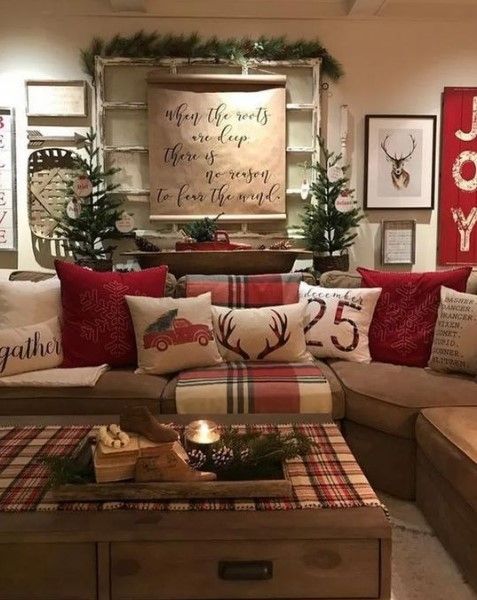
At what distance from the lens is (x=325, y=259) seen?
3893 millimetres

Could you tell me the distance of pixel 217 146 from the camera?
403 centimetres

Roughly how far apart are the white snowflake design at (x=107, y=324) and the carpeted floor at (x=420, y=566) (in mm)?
1335

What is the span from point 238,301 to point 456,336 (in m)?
1.00

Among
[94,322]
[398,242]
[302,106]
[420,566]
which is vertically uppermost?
[302,106]

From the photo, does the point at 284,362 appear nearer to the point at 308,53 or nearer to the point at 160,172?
the point at 160,172

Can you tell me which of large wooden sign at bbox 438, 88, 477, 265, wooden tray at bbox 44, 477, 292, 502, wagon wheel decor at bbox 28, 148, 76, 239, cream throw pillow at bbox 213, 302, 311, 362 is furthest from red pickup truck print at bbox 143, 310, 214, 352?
large wooden sign at bbox 438, 88, 477, 265

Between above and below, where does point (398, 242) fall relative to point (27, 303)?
above

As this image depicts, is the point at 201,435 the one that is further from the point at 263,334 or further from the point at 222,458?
the point at 263,334

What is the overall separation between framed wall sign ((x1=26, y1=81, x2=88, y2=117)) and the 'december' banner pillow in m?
2.24

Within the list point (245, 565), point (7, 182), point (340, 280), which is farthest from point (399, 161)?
point (245, 565)

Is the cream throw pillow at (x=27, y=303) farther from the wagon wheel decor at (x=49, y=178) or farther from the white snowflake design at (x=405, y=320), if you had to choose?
the white snowflake design at (x=405, y=320)

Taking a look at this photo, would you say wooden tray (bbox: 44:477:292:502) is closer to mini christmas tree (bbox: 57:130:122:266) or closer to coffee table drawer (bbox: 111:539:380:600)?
coffee table drawer (bbox: 111:539:380:600)

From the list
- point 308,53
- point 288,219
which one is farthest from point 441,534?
point 308,53

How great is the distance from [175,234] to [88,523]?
9.50ft
